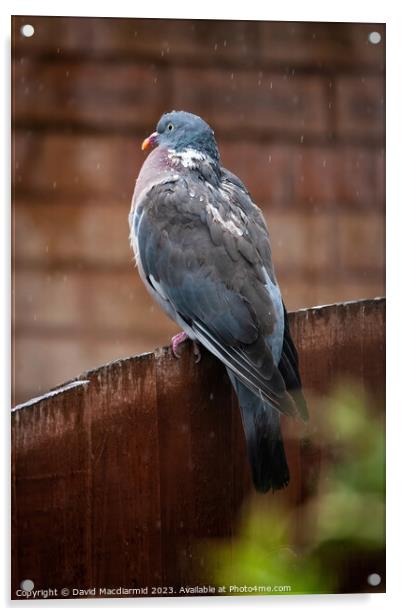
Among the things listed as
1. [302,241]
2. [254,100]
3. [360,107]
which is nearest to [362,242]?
[302,241]

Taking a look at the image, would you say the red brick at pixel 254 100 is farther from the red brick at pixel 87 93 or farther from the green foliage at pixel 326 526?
the green foliage at pixel 326 526

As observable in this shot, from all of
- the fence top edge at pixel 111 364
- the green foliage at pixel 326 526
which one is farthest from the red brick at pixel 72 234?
the green foliage at pixel 326 526

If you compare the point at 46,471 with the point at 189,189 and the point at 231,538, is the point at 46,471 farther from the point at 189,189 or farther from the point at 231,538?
the point at 189,189

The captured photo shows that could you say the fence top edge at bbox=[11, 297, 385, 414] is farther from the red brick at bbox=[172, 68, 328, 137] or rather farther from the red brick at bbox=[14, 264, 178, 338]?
the red brick at bbox=[172, 68, 328, 137]

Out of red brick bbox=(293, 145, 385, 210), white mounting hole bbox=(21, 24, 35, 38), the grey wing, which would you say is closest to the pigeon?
the grey wing

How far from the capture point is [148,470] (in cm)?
224

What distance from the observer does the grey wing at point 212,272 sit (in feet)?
7.09

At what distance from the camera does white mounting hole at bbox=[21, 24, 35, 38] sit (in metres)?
2.27

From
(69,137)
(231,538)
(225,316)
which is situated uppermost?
(69,137)

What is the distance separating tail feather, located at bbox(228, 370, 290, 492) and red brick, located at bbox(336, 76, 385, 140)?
71cm

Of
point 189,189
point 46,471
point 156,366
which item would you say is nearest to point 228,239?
point 189,189

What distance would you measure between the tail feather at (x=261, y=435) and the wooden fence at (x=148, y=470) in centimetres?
4

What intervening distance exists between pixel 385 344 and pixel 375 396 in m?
0.13
